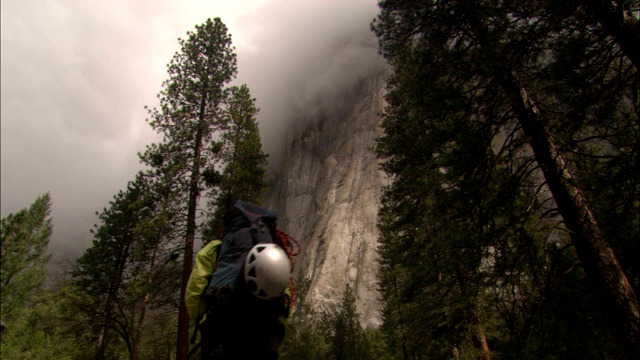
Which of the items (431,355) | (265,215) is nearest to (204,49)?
(265,215)

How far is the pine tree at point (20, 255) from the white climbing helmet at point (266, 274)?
14.8m

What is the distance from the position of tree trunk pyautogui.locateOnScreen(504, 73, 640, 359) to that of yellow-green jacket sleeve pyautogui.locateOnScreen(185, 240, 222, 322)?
439 centimetres

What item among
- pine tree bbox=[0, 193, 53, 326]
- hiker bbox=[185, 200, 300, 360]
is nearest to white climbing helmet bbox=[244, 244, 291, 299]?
hiker bbox=[185, 200, 300, 360]

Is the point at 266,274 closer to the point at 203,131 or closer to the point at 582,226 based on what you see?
the point at 582,226

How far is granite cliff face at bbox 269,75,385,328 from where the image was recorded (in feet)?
178

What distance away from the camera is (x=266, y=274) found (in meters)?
1.90

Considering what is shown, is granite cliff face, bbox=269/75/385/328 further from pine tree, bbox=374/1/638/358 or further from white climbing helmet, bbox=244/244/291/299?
white climbing helmet, bbox=244/244/291/299

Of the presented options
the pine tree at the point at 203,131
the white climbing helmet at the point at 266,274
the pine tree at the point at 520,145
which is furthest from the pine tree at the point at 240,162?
the white climbing helmet at the point at 266,274

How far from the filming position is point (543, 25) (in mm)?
4293

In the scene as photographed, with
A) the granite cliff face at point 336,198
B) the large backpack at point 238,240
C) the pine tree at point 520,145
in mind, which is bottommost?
the large backpack at point 238,240

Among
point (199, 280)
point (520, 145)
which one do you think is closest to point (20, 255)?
point (199, 280)

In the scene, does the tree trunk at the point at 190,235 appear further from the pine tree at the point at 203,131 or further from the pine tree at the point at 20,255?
the pine tree at the point at 20,255

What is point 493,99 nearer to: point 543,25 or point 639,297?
point 543,25

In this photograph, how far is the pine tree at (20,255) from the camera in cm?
1327
